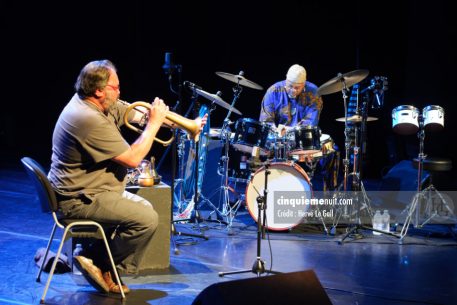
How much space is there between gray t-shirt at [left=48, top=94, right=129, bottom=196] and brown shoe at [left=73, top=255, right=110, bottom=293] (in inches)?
18.1

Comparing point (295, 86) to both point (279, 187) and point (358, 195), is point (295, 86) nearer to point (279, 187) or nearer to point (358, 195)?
point (279, 187)

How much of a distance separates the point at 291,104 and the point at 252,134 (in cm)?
93

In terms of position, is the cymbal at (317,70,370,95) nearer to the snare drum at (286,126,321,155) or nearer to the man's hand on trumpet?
the snare drum at (286,126,321,155)

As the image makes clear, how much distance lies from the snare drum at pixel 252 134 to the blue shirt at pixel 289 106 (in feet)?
2.07

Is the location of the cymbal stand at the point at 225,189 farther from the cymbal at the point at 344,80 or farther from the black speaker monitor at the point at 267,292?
the black speaker monitor at the point at 267,292

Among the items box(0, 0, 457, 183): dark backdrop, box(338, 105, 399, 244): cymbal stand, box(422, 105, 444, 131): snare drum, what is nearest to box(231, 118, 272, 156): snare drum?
box(338, 105, 399, 244): cymbal stand

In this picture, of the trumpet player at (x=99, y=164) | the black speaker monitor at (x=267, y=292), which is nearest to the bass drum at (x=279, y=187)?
the trumpet player at (x=99, y=164)

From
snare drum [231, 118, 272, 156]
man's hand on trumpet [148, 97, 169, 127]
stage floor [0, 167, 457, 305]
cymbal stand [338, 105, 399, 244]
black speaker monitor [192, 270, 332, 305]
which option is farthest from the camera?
snare drum [231, 118, 272, 156]

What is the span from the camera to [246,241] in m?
5.67

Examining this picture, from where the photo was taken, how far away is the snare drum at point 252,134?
5.90 metres

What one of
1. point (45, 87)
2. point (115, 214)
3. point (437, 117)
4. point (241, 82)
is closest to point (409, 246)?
point (437, 117)

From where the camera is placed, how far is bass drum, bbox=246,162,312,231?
5.96m

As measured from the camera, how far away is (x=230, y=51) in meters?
9.52

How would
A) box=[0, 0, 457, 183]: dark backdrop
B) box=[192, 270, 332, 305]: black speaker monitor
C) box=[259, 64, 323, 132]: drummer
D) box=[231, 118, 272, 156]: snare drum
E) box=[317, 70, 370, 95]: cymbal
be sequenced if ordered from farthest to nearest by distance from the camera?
1. box=[0, 0, 457, 183]: dark backdrop
2. box=[259, 64, 323, 132]: drummer
3. box=[231, 118, 272, 156]: snare drum
4. box=[317, 70, 370, 95]: cymbal
5. box=[192, 270, 332, 305]: black speaker monitor
